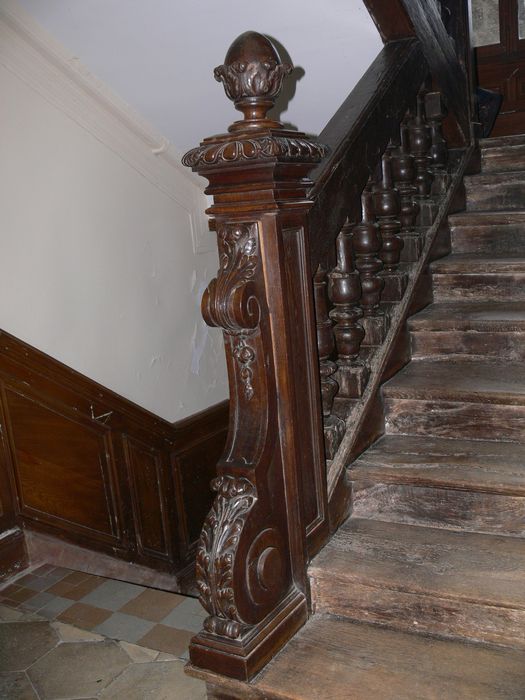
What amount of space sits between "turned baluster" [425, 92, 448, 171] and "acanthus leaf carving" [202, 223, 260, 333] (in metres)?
Answer: 1.30

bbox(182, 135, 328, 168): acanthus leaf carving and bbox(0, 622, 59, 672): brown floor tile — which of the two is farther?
bbox(0, 622, 59, 672): brown floor tile

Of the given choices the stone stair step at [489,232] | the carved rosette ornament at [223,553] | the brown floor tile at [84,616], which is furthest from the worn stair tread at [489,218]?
the brown floor tile at [84,616]

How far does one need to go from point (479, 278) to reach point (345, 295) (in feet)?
2.49

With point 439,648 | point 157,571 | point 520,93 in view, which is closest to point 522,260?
point 439,648

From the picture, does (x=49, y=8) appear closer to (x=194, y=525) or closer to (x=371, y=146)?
(x=371, y=146)

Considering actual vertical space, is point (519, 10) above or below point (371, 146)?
above

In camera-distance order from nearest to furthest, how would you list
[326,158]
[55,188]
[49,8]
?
[326,158] → [49,8] → [55,188]

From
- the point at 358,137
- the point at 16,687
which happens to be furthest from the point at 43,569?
the point at 358,137

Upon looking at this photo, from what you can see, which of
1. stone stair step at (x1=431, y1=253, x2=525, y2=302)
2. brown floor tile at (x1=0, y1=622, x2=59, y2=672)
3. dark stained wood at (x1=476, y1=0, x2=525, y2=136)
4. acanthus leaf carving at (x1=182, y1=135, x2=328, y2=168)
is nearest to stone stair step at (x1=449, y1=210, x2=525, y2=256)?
stone stair step at (x1=431, y1=253, x2=525, y2=302)

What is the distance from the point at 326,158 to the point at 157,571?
107 inches

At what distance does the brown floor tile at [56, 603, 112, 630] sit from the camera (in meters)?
2.28

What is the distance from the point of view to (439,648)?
58.0 inches

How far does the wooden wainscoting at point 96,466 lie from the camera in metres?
2.99

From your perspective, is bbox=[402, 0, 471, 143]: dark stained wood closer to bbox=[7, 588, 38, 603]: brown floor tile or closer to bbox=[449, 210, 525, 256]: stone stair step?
bbox=[449, 210, 525, 256]: stone stair step
